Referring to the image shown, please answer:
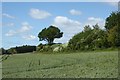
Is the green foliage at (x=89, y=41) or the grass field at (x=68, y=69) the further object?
the green foliage at (x=89, y=41)

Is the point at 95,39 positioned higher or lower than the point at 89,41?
higher

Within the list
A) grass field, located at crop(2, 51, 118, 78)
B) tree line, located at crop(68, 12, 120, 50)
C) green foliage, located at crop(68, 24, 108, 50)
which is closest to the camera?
grass field, located at crop(2, 51, 118, 78)

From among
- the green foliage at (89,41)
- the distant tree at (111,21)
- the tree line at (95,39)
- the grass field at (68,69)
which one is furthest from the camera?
the distant tree at (111,21)

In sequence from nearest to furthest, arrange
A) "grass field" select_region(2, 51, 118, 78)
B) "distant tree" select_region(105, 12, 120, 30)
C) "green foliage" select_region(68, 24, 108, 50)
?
"grass field" select_region(2, 51, 118, 78) → "green foliage" select_region(68, 24, 108, 50) → "distant tree" select_region(105, 12, 120, 30)

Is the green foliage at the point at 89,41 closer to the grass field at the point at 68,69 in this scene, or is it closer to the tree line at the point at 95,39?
the tree line at the point at 95,39

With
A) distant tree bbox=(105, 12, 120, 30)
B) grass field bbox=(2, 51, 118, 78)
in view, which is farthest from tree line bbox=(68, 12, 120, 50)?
grass field bbox=(2, 51, 118, 78)

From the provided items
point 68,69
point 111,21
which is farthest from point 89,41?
point 68,69

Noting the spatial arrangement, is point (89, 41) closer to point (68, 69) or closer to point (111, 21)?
point (111, 21)

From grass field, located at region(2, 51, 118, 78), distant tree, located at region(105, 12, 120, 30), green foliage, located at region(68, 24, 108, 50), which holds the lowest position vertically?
grass field, located at region(2, 51, 118, 78)

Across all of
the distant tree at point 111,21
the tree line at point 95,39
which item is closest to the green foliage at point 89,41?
the tree line at point 95,39

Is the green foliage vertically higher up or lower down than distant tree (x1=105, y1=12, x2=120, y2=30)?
lower down

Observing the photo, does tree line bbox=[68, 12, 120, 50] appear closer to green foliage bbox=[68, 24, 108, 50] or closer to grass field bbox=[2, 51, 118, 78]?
green foliage bbox=[68, 24, 108, 50]

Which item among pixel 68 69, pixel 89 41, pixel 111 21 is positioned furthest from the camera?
pixel 111 21

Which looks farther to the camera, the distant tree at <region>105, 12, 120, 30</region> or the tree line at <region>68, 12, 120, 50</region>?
the distant tree at <region>105, 12, 120, 30</region>
